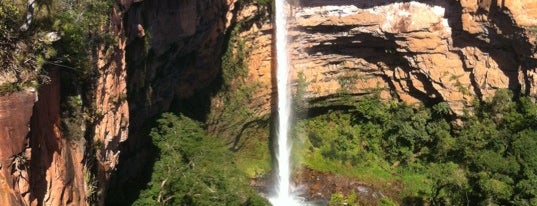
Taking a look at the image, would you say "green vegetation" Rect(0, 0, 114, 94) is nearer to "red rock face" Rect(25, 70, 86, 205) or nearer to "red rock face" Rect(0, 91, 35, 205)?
"red rock face" Rect(0, 91, 35, 205)

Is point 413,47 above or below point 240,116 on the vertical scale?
above

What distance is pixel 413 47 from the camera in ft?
63.3

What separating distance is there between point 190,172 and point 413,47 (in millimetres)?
10330

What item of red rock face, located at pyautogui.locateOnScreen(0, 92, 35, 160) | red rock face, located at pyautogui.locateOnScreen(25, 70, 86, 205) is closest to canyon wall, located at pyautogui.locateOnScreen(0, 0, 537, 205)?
red rock face, located at pyautogui.locateOnScreen(25, 70, 86, 205)

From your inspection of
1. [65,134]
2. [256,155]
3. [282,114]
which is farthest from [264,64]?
[65,134]

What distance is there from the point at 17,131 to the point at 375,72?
631 inches

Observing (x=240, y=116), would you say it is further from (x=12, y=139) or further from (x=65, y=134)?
(x=12, y=139)

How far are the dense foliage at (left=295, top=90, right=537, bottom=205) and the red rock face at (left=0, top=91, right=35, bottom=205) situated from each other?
1313 centimetres

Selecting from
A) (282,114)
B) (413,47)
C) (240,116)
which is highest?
(413,47)

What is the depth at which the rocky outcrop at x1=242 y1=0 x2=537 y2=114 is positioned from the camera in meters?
17.6

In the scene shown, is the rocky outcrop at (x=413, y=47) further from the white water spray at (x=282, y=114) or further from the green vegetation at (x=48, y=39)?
the green vegetation at (x=48, y=39)

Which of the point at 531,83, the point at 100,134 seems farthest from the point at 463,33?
the point at 100,134

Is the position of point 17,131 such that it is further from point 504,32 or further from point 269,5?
point 504,32

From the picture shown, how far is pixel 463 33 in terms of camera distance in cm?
1833
